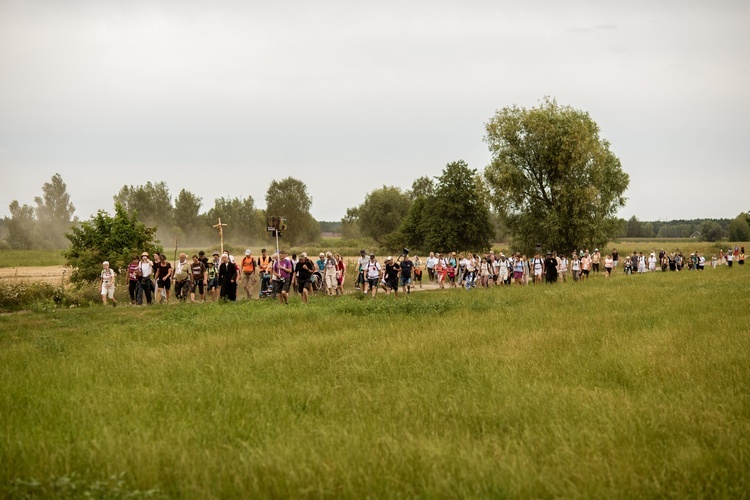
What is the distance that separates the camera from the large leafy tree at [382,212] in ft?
383

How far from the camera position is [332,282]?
27484 millimetres

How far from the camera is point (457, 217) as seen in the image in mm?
72500

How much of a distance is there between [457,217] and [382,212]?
4506 centimetres

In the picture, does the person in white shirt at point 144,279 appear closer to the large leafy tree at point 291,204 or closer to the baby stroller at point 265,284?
the baby stroller at point 265,284

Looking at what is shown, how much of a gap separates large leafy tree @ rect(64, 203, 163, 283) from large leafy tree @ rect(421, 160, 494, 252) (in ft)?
147

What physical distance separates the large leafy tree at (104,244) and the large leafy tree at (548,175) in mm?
28780

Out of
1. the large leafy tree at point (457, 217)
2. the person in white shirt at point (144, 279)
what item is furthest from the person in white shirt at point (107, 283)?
the large leafy tree at point (457, 217)

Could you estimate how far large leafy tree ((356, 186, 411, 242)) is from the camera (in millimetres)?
116625

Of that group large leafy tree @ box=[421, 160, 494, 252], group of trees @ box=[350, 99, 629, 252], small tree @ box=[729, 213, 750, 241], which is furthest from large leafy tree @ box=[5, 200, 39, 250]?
small tree @ box=[729, 213, 750, 241]

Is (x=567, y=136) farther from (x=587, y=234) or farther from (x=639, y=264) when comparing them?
(x=639, y=264)

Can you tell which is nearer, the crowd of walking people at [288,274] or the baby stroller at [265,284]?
the crowd of walking people at [288,274]

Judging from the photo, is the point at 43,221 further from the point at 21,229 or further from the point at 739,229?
the point at 739,229

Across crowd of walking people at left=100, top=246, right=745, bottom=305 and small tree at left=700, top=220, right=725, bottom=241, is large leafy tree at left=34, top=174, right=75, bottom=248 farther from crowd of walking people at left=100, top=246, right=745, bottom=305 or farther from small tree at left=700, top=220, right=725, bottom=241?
small tree at left=700, top=220, right=725, bottom=241

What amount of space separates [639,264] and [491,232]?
2746 centimetres
